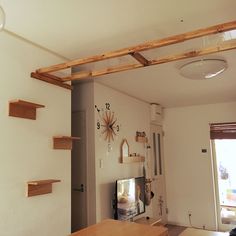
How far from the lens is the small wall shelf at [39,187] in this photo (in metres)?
2.19

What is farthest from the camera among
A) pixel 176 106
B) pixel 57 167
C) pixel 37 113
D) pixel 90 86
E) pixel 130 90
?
pixel 176 106

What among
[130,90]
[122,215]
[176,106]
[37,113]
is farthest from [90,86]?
[176,106]

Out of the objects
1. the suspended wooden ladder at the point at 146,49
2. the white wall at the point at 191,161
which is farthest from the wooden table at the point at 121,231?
the white wall at the point at 191,161

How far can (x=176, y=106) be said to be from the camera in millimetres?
5832

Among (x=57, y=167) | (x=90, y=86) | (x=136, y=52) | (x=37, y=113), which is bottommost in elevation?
(x=57, y=167)

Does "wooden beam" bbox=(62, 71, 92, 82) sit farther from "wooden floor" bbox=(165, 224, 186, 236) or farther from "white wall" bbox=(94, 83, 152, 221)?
"wooden floor" bbox=(165, 224, 186, 236)

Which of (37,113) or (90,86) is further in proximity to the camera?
(90,86)

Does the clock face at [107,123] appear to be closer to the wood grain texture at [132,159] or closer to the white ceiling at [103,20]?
the wood grain texture at [132,159]

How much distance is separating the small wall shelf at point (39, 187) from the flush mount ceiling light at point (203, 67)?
1933 millimetres

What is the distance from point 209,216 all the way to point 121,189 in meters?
2.59

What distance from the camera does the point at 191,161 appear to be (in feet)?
18.4

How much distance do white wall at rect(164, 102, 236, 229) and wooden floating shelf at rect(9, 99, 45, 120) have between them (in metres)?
4.12

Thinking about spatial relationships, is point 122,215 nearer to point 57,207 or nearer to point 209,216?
point 57,207

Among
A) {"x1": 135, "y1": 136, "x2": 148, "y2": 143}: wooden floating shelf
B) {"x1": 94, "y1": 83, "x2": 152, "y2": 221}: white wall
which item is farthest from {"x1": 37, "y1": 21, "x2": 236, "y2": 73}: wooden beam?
{"x1": 135, "y1": 136, "x2": 148, "y2": 143}: wooden floating shelf
